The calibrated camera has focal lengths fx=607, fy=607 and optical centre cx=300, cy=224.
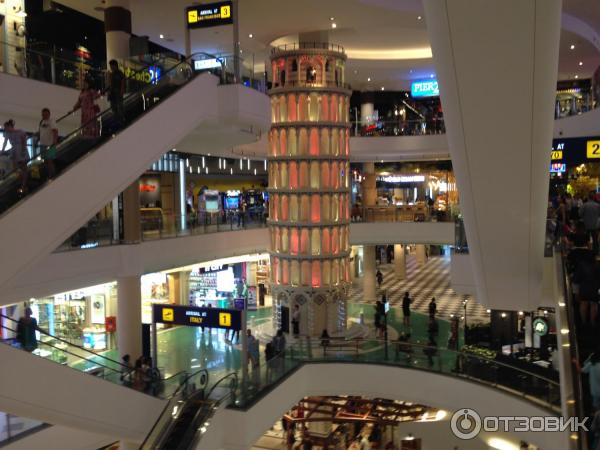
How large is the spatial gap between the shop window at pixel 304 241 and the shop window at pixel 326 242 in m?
0.50

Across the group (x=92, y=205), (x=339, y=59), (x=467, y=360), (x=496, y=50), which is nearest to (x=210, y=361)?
(x=467, y=360)

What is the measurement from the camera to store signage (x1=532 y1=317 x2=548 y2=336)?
15.9 meters

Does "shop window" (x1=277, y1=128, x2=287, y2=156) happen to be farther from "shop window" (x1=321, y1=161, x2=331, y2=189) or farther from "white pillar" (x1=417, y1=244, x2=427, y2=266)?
"white pillar" (x1=417, y1=244, x2=427, y2=266)

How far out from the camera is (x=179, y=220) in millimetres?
16875

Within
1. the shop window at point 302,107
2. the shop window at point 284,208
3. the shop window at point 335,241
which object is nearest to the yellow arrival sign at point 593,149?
the shop window at point 335,241

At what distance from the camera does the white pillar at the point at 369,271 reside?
95.1 feet

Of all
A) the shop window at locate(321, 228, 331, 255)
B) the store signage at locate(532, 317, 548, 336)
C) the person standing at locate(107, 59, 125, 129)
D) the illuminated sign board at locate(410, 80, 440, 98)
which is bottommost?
the store signage at locate(532, 317, 548, 336)

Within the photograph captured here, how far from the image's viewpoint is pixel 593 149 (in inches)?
549

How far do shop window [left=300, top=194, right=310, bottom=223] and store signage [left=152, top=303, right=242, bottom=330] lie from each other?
270 inches

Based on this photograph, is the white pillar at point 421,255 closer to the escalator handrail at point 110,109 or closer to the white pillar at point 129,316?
the white pillar at point 129,316

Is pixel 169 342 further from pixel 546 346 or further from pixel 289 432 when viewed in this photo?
pixel 546 346

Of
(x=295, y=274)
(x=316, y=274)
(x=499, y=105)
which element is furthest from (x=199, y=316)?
(x=499, y=105)

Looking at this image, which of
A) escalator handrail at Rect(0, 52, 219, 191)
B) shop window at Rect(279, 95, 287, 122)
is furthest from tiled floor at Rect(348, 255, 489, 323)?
escalator handrail at Rect(0, 52, 219, 191)

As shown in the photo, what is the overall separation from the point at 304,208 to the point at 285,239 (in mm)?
1214
